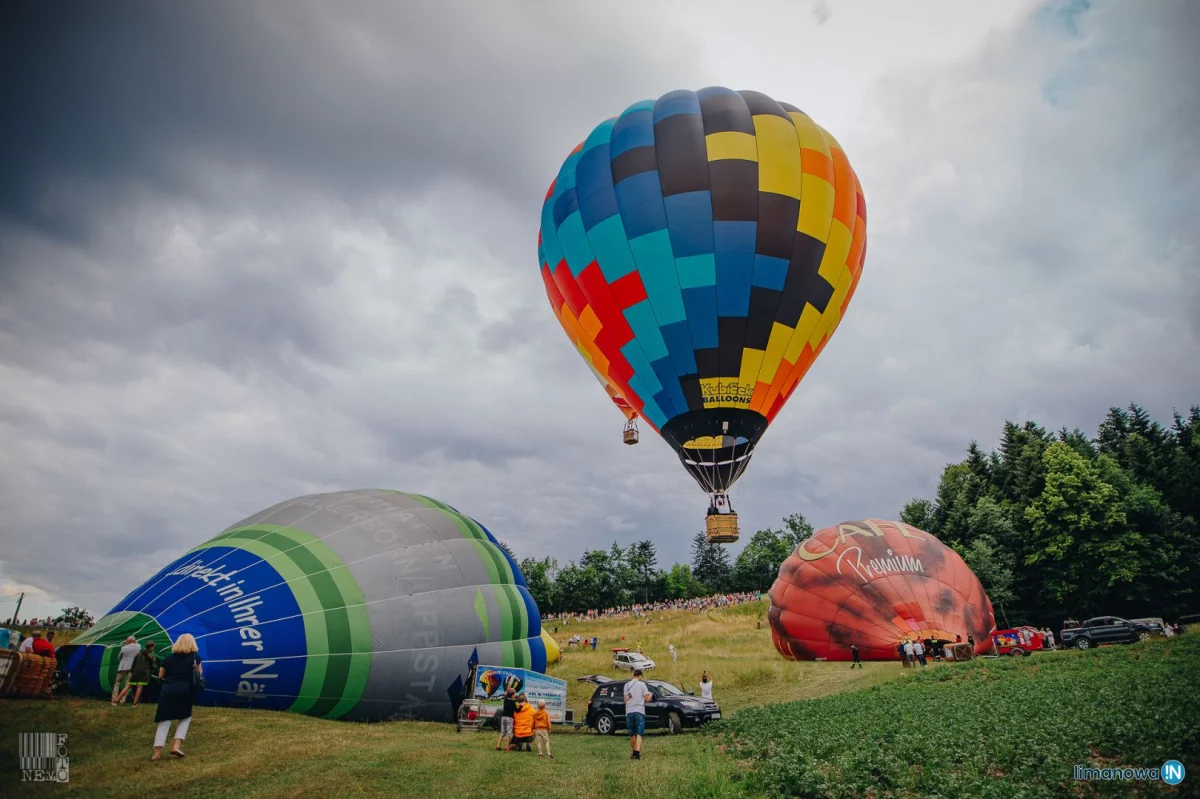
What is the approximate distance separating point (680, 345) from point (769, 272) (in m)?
3.09

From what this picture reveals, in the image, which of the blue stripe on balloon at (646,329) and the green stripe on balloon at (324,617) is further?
the blue stripe on balloon at (646,329)

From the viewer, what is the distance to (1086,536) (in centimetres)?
3669

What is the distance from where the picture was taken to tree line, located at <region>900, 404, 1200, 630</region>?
3544 cm

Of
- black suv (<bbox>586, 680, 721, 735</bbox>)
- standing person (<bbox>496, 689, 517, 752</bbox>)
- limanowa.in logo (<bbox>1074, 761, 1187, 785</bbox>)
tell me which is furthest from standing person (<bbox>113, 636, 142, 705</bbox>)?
limanowa.in logo (<bbox>1074, 761, 1187, 785</bbox>)

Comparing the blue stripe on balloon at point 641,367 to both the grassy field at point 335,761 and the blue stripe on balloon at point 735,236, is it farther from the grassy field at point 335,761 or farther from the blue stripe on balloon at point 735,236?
the grassy field at point 335,761

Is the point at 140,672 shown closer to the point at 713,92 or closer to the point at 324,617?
the point at 324,617

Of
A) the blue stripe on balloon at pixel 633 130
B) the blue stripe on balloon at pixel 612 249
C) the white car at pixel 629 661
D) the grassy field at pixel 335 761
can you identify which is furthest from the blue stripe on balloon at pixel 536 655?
the blue stripe on balloon at pixel 633 130

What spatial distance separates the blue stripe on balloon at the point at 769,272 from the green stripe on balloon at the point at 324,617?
1251cm

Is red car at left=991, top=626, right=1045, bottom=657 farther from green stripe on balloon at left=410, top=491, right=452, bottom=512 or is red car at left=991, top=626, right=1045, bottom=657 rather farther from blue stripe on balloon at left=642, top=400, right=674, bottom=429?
green stripe on balloon at left=410, top=491, right=452, bottom=512

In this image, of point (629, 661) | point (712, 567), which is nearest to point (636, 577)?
point (712, 567)

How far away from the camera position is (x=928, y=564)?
811 inches

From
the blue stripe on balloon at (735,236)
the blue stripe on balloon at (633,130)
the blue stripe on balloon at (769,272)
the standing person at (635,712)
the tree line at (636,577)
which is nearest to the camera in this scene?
the standing person at (635,712)

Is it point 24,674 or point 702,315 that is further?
point 702,315

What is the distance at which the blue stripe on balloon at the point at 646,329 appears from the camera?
1848cm
